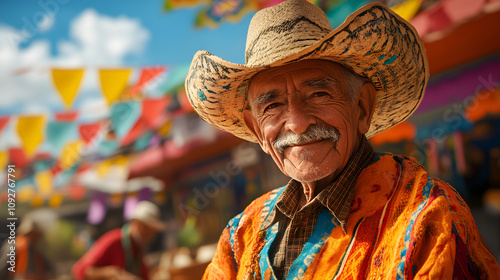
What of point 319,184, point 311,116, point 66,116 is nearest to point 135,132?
point 66,116

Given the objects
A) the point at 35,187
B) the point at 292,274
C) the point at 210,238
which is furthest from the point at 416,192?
the point at 35,187

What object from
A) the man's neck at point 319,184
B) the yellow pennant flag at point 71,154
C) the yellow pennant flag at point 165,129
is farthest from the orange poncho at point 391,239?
the yellow pennant flag at point 71,154

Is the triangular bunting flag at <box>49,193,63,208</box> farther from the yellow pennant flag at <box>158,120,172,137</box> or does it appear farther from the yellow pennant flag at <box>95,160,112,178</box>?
the yellow pennant flag at <box>158,120,172,137</box>

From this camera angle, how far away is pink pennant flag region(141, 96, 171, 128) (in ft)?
21.3

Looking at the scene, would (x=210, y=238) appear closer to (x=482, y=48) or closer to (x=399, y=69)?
(x=482, y=48)

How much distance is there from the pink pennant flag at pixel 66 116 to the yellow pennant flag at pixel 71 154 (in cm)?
48

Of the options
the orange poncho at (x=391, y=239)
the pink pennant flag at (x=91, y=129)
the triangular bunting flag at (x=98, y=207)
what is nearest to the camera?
the orange poncho at (x=391, y=239)

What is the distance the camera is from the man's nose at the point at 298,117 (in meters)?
1.72

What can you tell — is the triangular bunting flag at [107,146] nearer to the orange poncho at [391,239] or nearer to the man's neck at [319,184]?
the orange poncho at [391,239]

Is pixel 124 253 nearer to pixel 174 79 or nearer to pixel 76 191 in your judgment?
pixel 174 79

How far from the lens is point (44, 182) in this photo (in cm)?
929

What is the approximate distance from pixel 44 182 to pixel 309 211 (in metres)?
8.83

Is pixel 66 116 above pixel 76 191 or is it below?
above

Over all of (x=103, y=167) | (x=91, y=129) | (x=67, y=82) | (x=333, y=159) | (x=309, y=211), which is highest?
(x=67, y=82)
